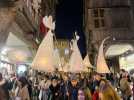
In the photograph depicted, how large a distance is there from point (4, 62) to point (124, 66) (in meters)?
15.5

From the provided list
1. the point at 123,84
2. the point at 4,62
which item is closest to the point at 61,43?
the point at 4,62

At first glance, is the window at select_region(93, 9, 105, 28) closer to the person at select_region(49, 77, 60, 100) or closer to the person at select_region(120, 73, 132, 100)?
the person at select_region(49, 77, 60, 100)

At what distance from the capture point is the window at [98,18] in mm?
37784

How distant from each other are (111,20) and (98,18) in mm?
1440

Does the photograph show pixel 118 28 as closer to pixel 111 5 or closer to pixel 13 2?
pixel 111 5

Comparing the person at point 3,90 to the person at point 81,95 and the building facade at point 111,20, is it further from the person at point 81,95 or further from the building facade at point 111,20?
the building facade at point 111,20

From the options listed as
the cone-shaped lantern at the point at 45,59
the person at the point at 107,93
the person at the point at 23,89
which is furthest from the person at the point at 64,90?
the person at the point at 107,93

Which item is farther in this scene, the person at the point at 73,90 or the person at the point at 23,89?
the person at the point at 73,90

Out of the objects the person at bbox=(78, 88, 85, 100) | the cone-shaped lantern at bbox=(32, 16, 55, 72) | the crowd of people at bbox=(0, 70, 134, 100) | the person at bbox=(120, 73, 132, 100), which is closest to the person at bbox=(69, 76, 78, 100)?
the crowd of people at bbox=(0, 70, 134, 100)

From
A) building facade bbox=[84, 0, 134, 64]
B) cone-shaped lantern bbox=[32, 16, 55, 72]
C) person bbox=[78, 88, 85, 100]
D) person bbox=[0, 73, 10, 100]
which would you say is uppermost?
building facade bbox=[84, 0, 134, 64]

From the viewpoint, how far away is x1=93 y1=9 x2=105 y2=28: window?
37.8 metres

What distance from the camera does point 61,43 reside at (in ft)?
211

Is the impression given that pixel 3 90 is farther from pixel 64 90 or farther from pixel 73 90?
pixel 64 90

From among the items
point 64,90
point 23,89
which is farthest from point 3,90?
point 64,90
